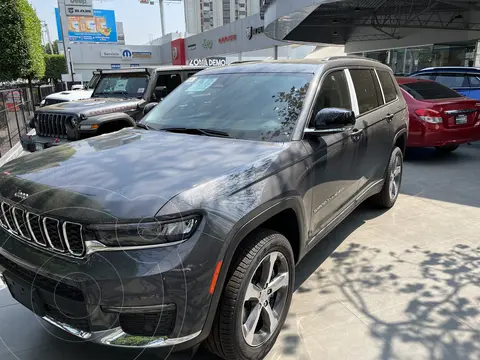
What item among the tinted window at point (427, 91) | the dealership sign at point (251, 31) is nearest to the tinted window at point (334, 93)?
the tinted window at point (427, 91)

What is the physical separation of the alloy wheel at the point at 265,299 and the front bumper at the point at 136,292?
445 millimetres

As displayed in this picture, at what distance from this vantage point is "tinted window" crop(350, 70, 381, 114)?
401 centimetres

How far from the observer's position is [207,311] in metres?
2.01

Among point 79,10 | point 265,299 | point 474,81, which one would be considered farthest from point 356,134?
point 79,10

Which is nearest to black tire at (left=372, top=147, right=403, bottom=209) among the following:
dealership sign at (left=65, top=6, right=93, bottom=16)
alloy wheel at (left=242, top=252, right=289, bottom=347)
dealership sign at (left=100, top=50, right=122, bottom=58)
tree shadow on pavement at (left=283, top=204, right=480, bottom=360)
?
tree shadow on pavement at (left=283, top=204, right=480, bottom=360)

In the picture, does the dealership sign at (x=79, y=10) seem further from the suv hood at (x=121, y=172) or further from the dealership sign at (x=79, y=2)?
the suv hood at (x=121, y=172)

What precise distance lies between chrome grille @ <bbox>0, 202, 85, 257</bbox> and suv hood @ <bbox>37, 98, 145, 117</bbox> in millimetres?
4855

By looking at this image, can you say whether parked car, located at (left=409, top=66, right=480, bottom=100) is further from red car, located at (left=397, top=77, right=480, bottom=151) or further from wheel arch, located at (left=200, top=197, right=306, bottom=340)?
wheel arch, located at (left=200, top=197, right=306, bottom=340)

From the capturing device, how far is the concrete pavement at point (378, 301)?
2684 mm

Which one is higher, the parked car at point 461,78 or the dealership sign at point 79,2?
the dealership sign at point 79,2

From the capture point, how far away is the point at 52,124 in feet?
23.3

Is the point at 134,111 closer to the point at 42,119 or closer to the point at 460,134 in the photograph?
the point at 42,119

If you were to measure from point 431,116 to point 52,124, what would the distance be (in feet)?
22.8

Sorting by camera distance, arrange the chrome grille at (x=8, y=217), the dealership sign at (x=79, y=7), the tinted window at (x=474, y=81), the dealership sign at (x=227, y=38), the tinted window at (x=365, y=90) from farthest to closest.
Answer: the dealership sign at (x=79, y=7)
the dealership sign at (x=227, y=38)
the tinted window at (x=474, y=81)
the tinted window at (x=365, y=90)
the chrome grille at (x=8, y=217)
